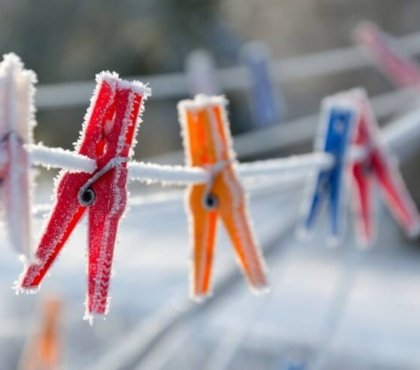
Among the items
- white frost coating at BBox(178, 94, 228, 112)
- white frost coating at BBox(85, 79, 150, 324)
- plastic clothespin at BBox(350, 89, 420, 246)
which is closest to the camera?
white frost coating at BBox(85, 79, 150, 324)

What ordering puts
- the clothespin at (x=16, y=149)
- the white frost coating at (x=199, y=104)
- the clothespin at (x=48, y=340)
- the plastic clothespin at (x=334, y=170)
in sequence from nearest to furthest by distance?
the clothespin at (x=16, y=149)
the white frost coating at (x=199, y=104)
the plastic clothespin at (x=334, y=170)
the clothespin at (x=48, y=340)

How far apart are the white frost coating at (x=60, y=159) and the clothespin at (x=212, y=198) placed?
0.19m

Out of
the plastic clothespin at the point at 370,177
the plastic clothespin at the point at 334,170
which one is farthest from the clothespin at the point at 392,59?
the plastic clothespin at the point at 334,170

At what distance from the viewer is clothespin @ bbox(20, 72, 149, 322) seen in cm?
62

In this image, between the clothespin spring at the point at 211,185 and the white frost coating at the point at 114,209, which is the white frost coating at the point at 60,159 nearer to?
the white frost coating at the point at 114,209

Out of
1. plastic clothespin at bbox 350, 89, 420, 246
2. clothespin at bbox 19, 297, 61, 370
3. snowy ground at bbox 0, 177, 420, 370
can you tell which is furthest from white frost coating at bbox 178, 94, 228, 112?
snowy ground at bbox 0, 177, 420, 370

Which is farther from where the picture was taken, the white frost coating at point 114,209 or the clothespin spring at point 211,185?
the clothespin spring at point 211,185

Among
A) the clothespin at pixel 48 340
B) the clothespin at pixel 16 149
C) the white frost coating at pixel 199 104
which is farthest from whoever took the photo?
the clothespin at pixel 48 340

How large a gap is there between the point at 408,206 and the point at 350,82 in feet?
11.7

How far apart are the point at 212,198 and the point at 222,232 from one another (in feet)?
7.30

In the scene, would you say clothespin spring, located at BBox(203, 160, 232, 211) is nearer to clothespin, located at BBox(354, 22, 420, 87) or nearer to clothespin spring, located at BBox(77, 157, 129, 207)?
clothespin spring, located at BBox(77, 157, 129, 207)

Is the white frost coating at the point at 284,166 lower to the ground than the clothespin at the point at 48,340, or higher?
higher

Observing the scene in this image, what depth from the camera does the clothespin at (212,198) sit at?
80cm

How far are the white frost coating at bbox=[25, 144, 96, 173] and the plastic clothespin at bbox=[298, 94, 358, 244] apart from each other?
48 cm
